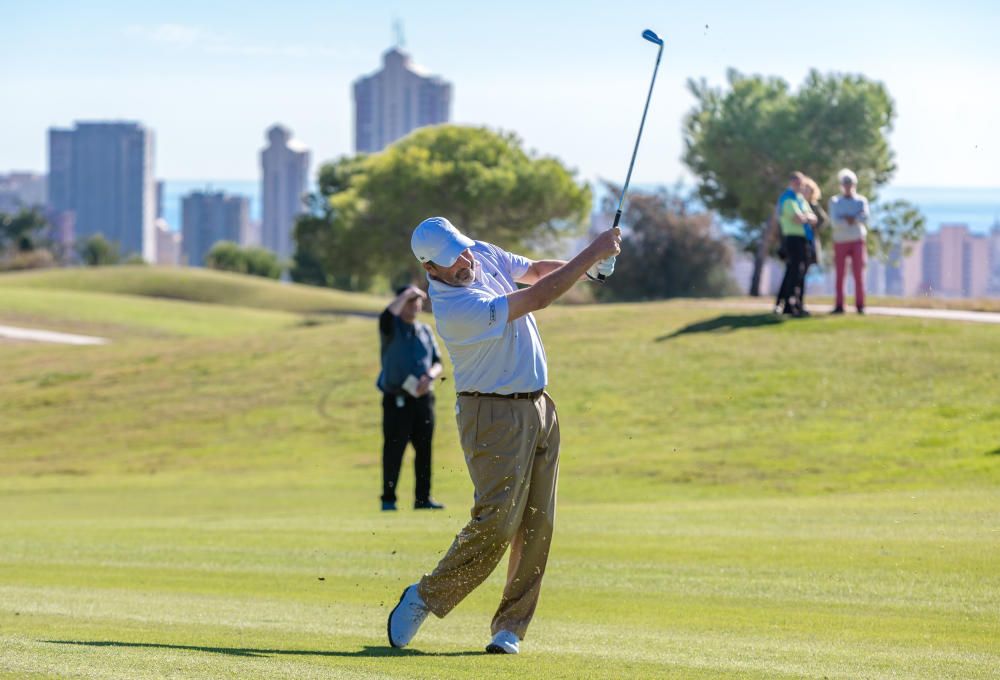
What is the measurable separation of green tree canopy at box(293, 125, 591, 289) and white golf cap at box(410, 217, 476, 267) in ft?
254

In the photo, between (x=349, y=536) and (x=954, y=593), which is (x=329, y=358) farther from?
(x=954, y=593)

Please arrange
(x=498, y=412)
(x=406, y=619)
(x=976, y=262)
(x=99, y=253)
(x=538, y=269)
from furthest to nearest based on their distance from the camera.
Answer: (x=99, y=253) < (x=976, y=262) < (x=538, y=269) < (x=406, y=619) < (x=498, y=412)

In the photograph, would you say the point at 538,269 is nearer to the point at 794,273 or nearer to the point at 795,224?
the point at 795,224

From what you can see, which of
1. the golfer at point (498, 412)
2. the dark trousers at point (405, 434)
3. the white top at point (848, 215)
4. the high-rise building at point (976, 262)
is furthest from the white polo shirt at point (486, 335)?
the high-rise building at point (976, 262)

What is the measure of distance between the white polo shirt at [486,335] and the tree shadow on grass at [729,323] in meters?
22.0

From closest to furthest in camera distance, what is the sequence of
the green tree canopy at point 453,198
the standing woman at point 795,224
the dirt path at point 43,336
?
the standing woman at point 795,224, the dirt path at point 43,336, the green tree canopy at point 453,198

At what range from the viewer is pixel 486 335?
6879mm

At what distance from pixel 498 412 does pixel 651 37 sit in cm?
236

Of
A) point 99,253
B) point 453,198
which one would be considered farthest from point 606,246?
point 99,253

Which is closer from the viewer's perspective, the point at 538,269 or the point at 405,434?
the point at 538,269

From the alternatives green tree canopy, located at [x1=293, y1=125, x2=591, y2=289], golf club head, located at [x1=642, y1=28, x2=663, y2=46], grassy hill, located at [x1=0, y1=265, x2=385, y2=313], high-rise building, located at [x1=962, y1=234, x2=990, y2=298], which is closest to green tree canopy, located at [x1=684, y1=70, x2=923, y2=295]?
high-rise building, located at [x1=962, y1=234, x2=990, y2=298]

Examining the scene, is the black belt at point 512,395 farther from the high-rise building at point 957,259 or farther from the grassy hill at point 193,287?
the grassy hill at point 193,287

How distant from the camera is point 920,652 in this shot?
723 centimetres

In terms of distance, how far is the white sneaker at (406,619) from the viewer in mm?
7445
